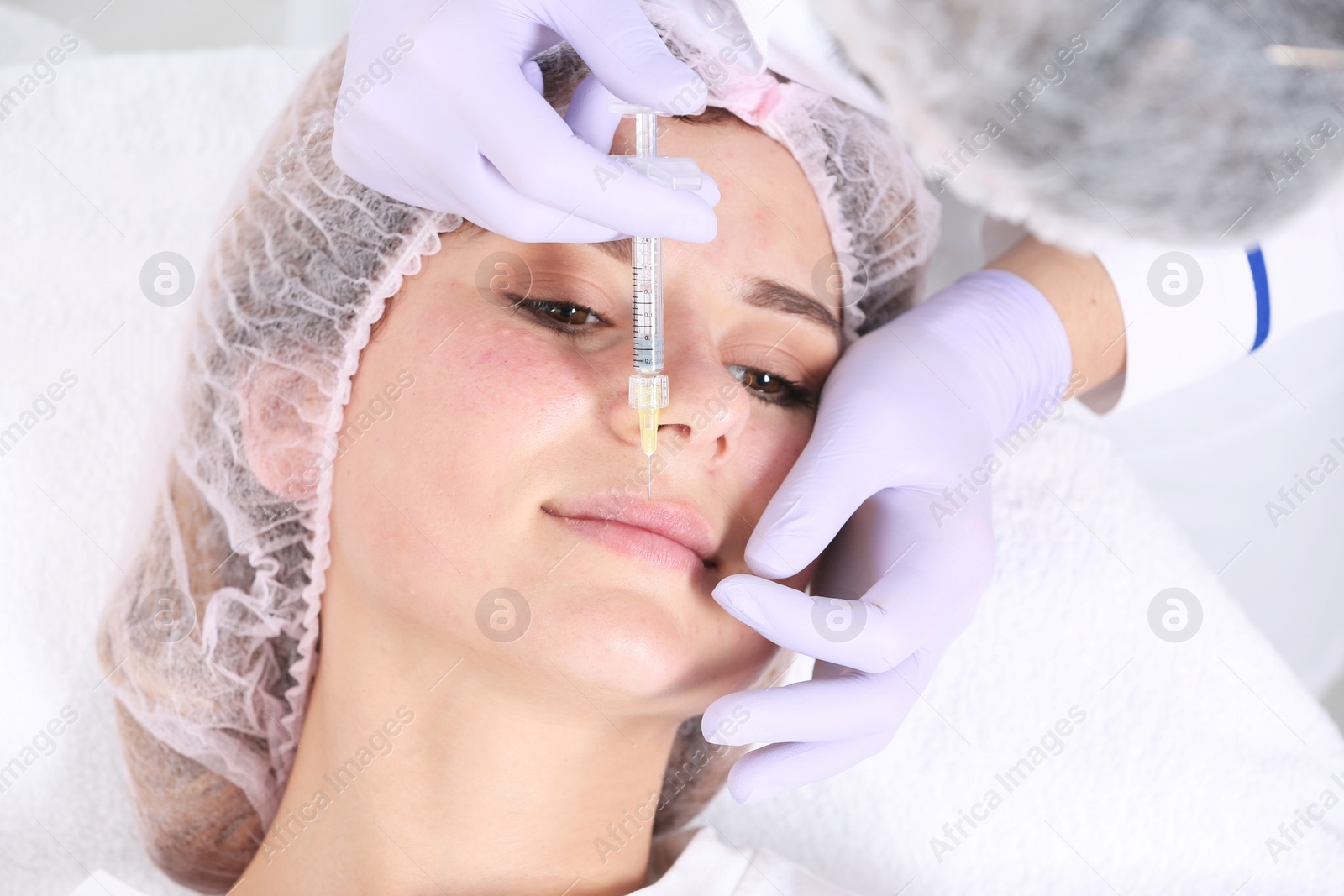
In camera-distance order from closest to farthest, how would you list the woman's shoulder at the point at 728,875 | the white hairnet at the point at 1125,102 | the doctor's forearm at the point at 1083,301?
1. the white hairnet at the point at 1125,102
2. the woman's shoulder at the point at 728,875
3. the doctor's forearm at the point at 1083,301

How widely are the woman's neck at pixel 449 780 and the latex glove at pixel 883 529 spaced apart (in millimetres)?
173

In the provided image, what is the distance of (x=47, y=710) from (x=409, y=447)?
3.40ft

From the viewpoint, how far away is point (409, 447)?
1038 mm

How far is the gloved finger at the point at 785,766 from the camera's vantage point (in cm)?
111

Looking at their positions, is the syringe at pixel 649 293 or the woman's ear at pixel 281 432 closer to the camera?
the syringe at pixel 649 293

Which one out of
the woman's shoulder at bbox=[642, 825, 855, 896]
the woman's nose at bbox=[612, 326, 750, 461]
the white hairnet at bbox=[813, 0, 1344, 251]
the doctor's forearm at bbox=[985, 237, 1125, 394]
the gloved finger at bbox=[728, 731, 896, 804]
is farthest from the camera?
the doctor's forearm at bbox=[985, 237, 1125, 394]

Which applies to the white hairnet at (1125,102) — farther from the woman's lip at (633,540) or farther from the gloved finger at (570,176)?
the woman's lip at (633,540)

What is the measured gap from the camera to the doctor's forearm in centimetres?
142

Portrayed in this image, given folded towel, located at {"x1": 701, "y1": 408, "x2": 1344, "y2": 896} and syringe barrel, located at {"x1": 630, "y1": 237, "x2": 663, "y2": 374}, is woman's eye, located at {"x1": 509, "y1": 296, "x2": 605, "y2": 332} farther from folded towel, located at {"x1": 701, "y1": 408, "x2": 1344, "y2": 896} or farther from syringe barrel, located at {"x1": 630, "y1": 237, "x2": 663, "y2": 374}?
folded towel, located at {"x1": 701, "y1": 408, "x2": 1344, "y2": 896}

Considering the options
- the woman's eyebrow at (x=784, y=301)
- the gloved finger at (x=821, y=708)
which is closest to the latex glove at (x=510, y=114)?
the woman's eyebrow at (x=784, y=301)

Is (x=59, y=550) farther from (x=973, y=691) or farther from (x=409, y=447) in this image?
(x=973, y=691)

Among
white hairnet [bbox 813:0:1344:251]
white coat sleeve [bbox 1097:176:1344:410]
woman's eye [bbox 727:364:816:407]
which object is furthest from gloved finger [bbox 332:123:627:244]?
white coat sleeve [bbox 1097:176:1344:410]

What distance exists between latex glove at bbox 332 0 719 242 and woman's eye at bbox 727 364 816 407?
0.22m

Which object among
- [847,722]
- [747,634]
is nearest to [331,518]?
[747,634]
